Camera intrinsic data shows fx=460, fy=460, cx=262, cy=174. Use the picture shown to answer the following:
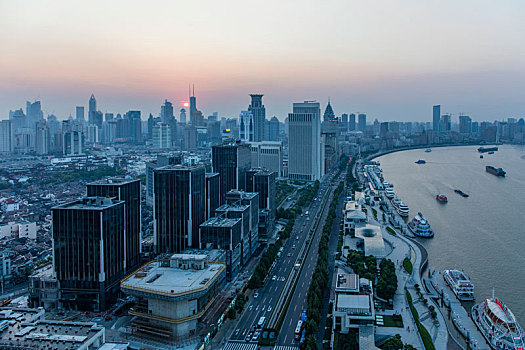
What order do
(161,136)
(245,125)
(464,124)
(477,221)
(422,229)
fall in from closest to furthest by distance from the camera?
1. (422,229)
2. (477,221)
3. (245,125)
4. (161,136)
5. (464,124)

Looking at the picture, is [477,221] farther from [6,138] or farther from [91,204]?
[6,138]

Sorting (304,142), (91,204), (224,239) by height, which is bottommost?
(224,239)

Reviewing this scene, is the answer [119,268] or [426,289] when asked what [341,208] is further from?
[119,268]

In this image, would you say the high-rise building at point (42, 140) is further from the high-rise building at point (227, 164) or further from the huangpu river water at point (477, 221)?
the high-rise building at point (227, 164)

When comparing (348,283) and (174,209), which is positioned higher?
(174,209)

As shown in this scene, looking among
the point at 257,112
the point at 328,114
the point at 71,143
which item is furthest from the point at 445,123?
the point at 71,143

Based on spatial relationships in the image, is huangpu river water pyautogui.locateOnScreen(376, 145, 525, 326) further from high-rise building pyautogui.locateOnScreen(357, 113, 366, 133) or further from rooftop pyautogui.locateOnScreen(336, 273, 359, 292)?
high-rise building pyautogui.locateOnScreen(357, 113, 366, 133)
